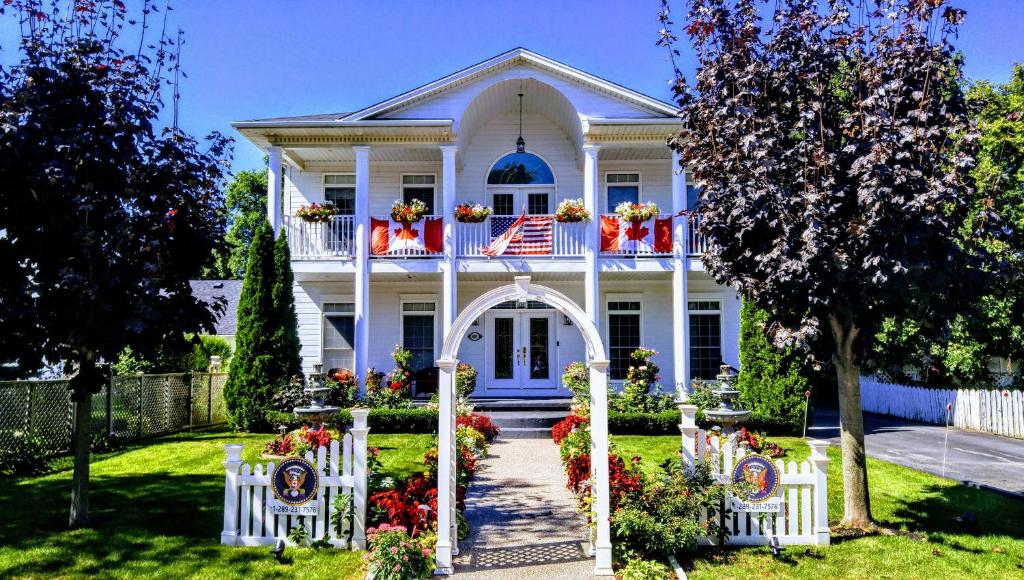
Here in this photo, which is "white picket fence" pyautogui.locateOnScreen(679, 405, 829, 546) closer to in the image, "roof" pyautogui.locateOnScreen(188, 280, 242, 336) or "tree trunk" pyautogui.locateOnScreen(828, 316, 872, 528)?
"tree trunk" pyautogui.locateOnScreen(828, 316, 872, 528)

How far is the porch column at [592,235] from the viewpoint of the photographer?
551 inches

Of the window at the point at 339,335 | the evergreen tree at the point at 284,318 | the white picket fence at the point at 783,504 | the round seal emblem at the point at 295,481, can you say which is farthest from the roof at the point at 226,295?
A: the white picket fence at the point at 783,504

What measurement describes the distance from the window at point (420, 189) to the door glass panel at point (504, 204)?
68.1 inches

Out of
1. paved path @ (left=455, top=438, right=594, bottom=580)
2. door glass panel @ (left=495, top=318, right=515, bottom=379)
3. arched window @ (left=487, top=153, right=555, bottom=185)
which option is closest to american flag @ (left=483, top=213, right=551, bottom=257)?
arched window @ (left=487, top=153, right=555, bottom=185)

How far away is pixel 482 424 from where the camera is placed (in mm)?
11398

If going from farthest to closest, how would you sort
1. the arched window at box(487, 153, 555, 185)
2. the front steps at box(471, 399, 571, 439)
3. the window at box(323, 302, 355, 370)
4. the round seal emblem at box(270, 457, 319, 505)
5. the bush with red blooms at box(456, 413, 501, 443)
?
the arched window at box(487, 153, 555, 185) → the window at box(323, 302, 355, 370) → the front steps at box(471, 399, 571, 439) → the bush with red blooms at box(456, 413, 501, 443) → the round seal emblem at box(270, 457, 319, 505)

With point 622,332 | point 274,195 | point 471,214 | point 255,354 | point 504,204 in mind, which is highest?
point 504,204

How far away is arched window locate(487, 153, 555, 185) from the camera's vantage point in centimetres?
1617

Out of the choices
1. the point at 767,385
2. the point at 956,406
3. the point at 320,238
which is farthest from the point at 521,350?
the point at 956,406

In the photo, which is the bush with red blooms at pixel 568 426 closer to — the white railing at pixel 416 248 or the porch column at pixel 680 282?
the porch column at pixel 680 282

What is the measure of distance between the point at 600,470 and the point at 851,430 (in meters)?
3.10

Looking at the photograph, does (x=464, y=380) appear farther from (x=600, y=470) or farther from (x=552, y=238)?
(x=600, y=470)

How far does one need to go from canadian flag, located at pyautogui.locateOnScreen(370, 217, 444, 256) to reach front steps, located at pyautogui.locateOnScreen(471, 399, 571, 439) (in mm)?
3864

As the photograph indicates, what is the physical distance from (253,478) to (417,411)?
6383mm
